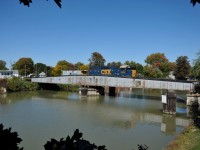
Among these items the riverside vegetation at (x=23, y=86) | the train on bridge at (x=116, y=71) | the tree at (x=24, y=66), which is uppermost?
the tree at (x=24, y=66)

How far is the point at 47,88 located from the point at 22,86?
9075mm

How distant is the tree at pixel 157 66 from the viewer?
291ft

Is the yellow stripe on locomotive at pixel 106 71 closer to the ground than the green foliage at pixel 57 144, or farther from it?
farther from it

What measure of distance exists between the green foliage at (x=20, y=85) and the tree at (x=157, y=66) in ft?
130

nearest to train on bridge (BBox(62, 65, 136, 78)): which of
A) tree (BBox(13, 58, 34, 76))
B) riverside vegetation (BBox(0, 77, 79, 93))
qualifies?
riverside vegetation (BBox(0, 77, 79, 93))

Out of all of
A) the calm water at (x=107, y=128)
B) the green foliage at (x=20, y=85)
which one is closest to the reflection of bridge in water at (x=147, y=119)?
the calm water at (x=107, y=128)

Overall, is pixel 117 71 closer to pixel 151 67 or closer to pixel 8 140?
pixel 151 67

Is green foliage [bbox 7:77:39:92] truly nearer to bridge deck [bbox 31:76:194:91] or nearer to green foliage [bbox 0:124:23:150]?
A: bridge deck [bbox 31:76:194:91]

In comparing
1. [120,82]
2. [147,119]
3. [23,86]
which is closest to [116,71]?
[120,82]

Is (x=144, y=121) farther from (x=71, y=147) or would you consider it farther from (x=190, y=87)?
(x=71, y=147)

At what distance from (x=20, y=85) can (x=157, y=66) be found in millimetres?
51608

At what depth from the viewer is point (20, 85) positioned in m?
62.9

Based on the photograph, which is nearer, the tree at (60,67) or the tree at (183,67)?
the tree at (183,67)

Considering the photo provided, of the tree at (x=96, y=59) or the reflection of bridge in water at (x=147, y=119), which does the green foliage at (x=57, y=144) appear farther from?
the tree at (x=96, y=59)
